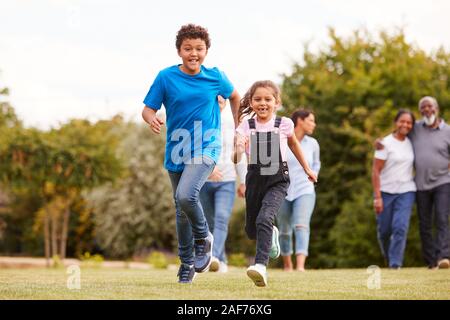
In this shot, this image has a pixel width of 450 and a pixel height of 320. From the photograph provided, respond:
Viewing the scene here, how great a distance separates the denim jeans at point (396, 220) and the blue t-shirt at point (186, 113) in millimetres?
4735

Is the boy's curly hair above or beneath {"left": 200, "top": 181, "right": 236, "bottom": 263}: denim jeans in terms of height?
above

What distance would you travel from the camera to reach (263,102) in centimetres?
652

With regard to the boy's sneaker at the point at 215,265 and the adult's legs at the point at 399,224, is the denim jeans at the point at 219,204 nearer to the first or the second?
the boy's sneaker at the point at 215,265

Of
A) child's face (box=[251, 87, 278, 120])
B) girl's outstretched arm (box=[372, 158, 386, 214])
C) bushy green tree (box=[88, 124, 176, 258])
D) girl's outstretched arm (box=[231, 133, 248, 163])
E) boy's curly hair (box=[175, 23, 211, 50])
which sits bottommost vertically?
bushy green tree (box=[88, 124, 176, 258])

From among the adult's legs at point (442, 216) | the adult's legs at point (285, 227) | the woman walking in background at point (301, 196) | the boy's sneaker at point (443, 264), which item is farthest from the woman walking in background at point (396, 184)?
the adult's legs at point (285, 227)

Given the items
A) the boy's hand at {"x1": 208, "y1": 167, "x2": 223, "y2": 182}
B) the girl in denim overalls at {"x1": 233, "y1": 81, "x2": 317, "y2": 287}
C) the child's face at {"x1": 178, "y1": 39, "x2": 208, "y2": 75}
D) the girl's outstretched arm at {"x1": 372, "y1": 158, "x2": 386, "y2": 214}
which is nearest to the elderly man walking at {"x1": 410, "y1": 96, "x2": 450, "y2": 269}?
the girl's outstretched arm at {"x1": 372, "y1": 158, "x2": 386, "y2": 214}

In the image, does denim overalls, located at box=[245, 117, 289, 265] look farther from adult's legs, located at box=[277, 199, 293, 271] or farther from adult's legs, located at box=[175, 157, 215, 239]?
adult's legs, located at box=[277, 199, 293, 271]

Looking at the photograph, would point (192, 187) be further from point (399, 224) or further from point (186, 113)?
point (399, 224)

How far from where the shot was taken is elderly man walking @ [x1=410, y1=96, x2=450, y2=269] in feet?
33.0

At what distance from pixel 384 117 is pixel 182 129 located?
15551 mm

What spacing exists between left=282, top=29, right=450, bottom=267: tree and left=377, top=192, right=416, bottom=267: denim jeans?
9.73 meters

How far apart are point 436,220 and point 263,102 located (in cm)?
459

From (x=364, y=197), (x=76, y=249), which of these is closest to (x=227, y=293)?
(x=364, y=197)
